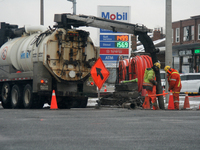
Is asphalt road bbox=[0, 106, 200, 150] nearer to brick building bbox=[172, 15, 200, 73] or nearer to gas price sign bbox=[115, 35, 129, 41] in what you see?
gas price sign bbox=[115, 35, 129, 41]

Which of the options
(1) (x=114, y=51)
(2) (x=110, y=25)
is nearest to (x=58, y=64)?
(2) (x=110, y=25)

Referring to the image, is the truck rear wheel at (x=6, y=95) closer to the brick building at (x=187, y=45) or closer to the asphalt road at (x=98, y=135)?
the asphalt road at (x=98, y=135)

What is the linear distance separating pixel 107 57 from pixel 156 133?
22.0m

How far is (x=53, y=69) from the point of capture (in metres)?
17.2

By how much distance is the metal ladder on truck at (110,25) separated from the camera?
58.9 ft

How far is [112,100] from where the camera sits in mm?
17797

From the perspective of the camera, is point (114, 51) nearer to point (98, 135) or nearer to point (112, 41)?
point (112, 41)

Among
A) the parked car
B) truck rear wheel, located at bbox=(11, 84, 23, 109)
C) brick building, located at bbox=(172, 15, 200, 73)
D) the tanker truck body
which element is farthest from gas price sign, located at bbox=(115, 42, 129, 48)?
brick building, located at bbox=(172, 15, 200, 73)

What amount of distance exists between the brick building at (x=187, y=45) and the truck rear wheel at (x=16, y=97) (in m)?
34.9

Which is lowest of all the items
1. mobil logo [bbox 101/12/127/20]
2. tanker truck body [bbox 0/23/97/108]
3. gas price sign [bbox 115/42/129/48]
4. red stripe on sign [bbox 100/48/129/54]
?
tanker truck body [bbox 0/23/97/108]

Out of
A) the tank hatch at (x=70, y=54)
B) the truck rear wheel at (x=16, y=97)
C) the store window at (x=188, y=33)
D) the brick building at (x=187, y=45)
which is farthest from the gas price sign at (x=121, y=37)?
the store window at (x=188, y=33)

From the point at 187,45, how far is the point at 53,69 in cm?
3856

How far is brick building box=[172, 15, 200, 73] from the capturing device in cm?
5241

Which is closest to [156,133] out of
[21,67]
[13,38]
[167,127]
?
[167,127]
